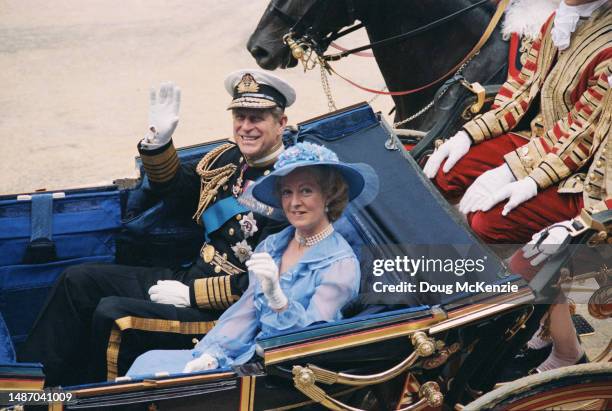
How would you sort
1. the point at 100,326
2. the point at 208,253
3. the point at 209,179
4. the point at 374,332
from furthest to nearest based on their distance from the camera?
the point at 209,179 → the point at 208,253 → the point at 100,326 → the point at 374,332

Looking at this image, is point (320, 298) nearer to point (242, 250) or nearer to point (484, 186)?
point (242, 250)

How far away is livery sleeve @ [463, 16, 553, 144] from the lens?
3867 mm

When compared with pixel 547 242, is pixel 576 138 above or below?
above

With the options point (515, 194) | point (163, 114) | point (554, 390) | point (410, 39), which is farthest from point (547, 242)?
point (410, 39)

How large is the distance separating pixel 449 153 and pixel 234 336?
1.14 metres

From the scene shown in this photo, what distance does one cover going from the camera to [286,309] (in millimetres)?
3096

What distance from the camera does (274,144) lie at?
3.66m

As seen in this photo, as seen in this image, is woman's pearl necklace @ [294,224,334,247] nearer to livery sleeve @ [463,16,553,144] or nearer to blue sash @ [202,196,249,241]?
blue sash @ [202,196,249,241]

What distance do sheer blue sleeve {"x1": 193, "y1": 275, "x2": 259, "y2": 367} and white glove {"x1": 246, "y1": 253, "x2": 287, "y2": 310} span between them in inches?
9.7

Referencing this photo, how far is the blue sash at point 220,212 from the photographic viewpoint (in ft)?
12.3

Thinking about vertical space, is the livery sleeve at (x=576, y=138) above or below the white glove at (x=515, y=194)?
above

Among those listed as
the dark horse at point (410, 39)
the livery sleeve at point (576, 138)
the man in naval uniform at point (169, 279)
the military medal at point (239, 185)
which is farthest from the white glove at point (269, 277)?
the dark horse at point (410, 39)

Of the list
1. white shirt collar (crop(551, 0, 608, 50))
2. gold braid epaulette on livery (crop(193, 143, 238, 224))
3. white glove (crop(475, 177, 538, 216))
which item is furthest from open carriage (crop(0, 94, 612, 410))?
white shirt collar (crop(551, 0, 608, 50))

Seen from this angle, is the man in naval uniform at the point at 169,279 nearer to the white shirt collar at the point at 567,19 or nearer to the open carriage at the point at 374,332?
the open carriage at the point at 374,332
